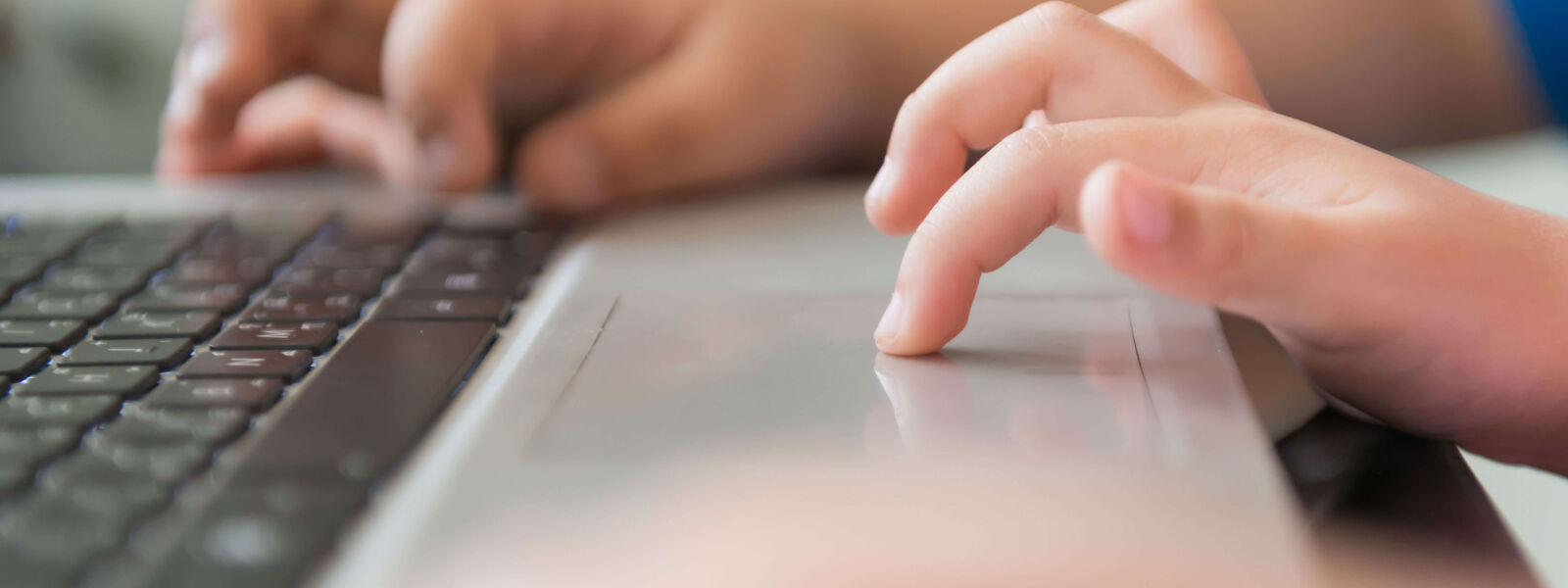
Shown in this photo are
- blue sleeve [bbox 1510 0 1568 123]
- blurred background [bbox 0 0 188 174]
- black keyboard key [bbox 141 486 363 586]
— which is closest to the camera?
black keyboard key [bbox 141 486 363 586]

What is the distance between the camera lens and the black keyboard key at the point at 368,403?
0.26m

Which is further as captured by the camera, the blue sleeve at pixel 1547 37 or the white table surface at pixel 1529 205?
the blue sleeve at pixel 1547 37

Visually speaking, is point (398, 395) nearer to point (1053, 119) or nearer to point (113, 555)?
point (113, 555)

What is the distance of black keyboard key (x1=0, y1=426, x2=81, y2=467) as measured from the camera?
0.26 metres

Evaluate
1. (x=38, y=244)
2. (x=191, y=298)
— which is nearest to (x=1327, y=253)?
(x=191, y=298)

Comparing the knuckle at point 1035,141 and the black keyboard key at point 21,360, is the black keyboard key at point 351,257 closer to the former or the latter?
the black keyboard key at point 21,360

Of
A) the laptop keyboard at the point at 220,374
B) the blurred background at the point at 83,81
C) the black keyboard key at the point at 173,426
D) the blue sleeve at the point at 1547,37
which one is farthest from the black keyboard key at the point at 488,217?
the blue sleeve at the point at 1547,37

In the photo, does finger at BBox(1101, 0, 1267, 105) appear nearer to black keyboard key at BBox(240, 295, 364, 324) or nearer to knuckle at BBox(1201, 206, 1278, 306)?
knuckle at BBox(1201, 206, 1278, 306)

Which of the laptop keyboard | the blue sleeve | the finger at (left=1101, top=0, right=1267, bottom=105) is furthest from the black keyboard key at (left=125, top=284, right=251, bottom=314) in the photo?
the blue sleeve

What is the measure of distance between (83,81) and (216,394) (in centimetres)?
87

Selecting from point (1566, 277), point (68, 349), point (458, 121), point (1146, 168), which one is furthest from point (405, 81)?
point (1566, 277)

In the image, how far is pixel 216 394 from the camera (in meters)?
0.29

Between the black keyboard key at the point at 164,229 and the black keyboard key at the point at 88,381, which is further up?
the black keyboard key at the point at 164,229

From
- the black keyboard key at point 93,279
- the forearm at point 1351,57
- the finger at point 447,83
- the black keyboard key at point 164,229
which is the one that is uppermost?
the forearm at point 1351,57
